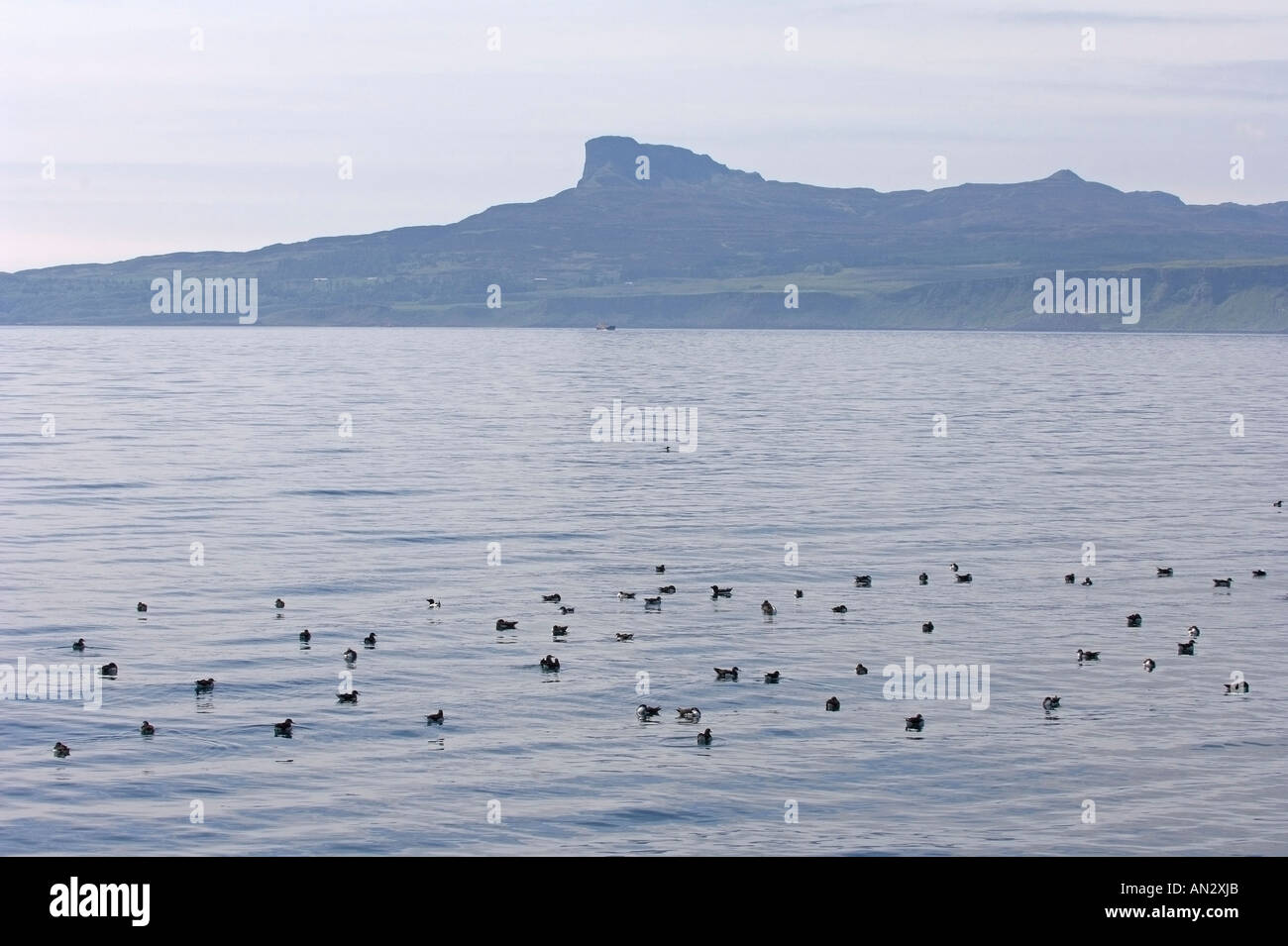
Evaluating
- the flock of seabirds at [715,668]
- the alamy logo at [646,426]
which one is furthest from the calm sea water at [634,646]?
the alamy logo at [646,426]

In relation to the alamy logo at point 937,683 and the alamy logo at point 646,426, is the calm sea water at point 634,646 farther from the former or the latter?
the alamy logo at point 646,426

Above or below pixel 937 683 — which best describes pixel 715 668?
above

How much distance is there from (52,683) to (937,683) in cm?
1873

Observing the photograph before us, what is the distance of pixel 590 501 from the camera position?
6291 centimetres

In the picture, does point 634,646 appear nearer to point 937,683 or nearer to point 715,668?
point 715,668

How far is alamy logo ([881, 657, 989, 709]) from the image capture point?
32281 millimetres
